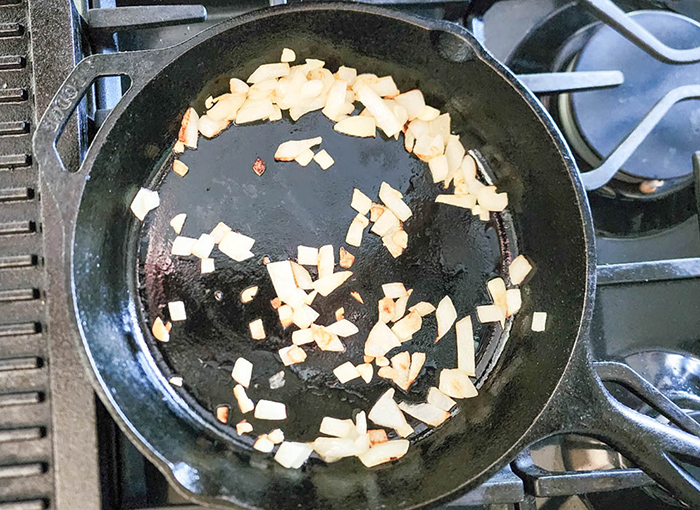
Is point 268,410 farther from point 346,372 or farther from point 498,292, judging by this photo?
point 498,292

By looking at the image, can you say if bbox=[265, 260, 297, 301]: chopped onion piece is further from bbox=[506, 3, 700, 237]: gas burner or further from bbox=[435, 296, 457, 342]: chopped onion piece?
bbox=[506, 3, 700, 237]: gas burner

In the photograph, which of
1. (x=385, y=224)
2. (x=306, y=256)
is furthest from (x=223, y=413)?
(x=385, y=224)

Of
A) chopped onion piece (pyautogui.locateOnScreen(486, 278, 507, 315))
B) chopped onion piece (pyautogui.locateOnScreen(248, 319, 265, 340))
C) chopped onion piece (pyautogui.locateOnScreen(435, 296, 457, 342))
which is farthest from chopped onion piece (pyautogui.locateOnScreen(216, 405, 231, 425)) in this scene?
chopped onion piece (pyautogui.locateOnScreen(486, 278, 507, 315))

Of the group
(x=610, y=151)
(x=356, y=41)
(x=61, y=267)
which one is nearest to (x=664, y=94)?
(x=610, y=151)

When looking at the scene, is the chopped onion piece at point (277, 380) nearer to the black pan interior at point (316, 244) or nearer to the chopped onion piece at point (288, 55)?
the black pan interior at point (316, 244)

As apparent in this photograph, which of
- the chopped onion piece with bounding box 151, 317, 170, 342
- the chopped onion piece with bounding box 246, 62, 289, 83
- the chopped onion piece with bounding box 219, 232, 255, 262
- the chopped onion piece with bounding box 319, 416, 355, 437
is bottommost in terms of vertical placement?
the chopped onion piece with bounding box 319, 416, 355, 437
